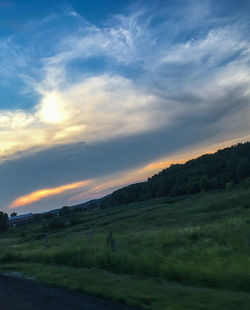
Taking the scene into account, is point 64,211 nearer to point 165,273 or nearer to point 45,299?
point 165,273

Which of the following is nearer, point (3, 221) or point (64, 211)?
point (3, 221)

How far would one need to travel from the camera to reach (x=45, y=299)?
12.9m

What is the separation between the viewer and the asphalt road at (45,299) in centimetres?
1116

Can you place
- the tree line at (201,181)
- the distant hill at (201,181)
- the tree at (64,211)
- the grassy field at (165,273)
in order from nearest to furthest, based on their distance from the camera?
1. the grassy field at (165,273)
2. the tree line at (201,181)
3. the distant hill at (201,181)
4. the tree at (64,211)

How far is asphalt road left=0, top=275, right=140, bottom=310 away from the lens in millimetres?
11164

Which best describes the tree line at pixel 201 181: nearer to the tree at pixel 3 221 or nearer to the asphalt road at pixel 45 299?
the tree at pixel 3 221

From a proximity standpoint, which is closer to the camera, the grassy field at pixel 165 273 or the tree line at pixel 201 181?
the grassy field at pixel 165 273

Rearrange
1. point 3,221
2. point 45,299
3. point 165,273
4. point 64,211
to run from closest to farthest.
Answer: point 45,299 → point 165,273 → point 3,221 → point 64,211

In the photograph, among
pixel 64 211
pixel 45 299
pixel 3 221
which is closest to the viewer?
pixel 45 299

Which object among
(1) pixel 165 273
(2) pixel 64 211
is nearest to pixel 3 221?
Answer: (2) pixel 64 211

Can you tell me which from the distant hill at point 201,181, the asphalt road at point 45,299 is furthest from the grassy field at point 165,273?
the distant hill at point 201,181

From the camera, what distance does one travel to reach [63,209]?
556 feet

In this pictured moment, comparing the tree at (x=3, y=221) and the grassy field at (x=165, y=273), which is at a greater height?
the tree at (x=3, y=221)

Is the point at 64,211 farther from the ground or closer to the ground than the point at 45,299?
farther from the ground
